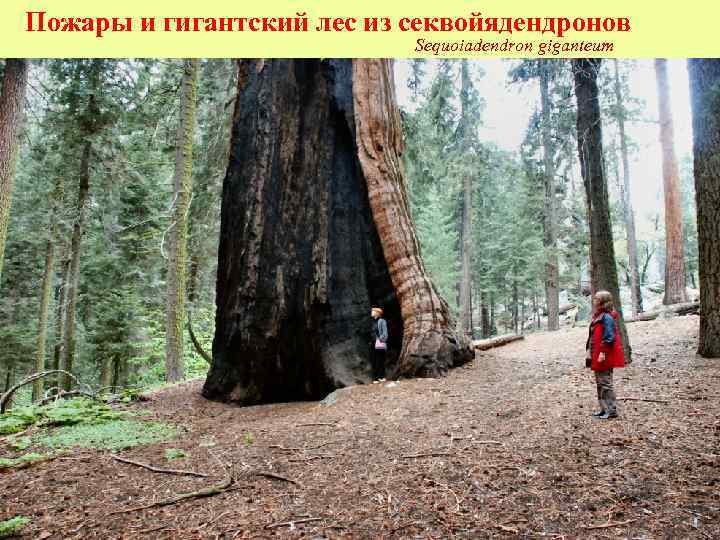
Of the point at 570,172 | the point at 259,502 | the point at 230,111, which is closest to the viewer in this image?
the point at 259,502

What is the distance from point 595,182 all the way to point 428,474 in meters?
6.10

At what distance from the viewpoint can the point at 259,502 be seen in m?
3.03

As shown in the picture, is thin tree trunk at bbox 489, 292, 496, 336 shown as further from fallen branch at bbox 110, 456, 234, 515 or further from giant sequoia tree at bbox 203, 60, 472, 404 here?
fallen branch at bbox 110, 456, 234, 515

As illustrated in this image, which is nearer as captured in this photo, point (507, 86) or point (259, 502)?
point (259, 502)

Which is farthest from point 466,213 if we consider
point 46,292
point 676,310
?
point 46,292

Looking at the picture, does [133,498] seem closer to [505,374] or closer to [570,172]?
[505,374]

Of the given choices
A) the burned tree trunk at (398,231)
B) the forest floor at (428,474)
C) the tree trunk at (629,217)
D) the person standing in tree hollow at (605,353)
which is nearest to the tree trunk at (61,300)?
the burned tree trunk at (398,231)

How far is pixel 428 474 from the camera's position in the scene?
3.30 meters

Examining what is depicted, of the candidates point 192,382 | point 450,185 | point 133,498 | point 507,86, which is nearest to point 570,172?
point 450,185

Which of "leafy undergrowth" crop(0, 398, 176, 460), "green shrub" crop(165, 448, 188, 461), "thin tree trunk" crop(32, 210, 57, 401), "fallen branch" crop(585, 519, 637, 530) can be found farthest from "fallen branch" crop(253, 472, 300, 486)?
"thin tree trunk" crop(32, 210, 57, 401)

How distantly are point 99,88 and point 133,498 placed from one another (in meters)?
11.8

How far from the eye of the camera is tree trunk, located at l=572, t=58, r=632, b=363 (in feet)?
23.1

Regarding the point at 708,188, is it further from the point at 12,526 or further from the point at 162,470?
the point at 12,526

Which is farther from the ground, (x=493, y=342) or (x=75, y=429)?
(x=493, y=342)
